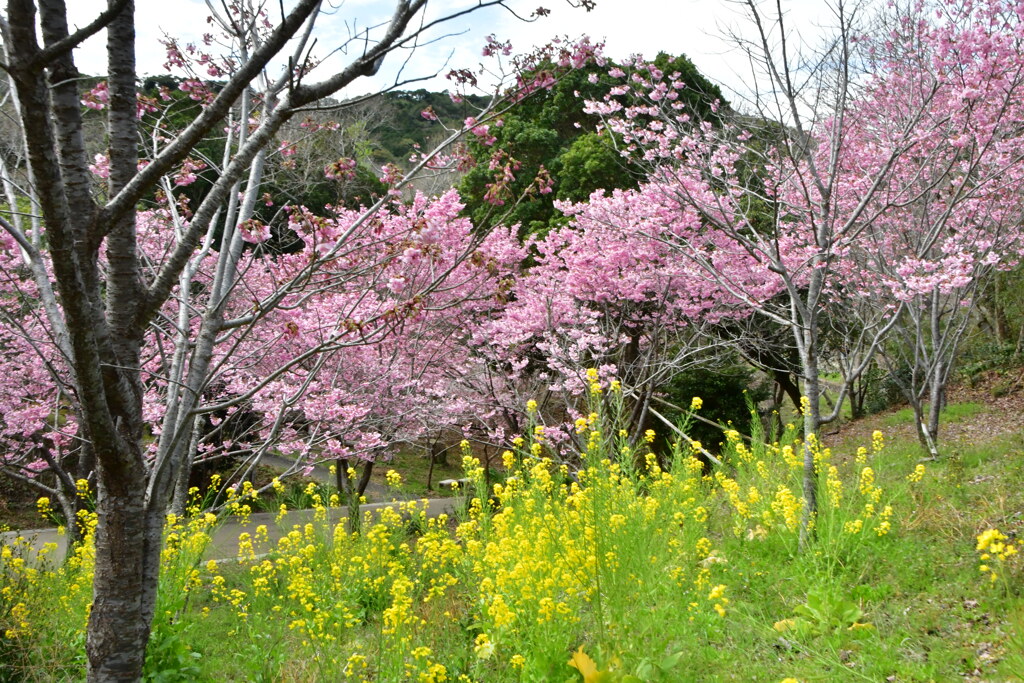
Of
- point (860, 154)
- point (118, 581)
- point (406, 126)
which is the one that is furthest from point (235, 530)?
point (406, 126)

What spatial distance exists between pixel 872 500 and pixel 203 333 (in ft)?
15.4

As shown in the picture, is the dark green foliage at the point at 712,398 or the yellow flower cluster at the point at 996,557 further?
the dark green foliage at the point at 712,398

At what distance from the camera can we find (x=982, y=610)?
13.0 feet

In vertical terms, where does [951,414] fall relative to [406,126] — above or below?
below

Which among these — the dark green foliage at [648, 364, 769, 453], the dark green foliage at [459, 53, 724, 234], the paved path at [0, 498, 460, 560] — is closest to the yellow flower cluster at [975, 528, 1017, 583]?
the paved path at [0, 498, 460, 560]

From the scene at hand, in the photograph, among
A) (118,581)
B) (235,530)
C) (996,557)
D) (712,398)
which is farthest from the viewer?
(712,398)

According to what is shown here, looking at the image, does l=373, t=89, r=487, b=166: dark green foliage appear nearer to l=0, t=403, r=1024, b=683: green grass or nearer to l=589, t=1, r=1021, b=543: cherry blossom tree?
l=589, t=1, r=1021, b=543: cherry blossom tree

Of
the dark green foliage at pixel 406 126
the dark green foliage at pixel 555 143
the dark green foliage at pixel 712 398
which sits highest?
the dark green foliage at pixel 406 126

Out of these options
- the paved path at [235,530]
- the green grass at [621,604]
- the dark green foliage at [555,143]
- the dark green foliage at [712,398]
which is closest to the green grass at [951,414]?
the dark green foliage at [712,398]

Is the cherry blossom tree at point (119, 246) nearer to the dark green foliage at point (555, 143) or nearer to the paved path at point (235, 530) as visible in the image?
the paved path at point (235, 530)

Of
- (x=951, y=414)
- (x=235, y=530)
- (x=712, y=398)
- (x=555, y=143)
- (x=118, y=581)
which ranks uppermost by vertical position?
(x=555, y=143)

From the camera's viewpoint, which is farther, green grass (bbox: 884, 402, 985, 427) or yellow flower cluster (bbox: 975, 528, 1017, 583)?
green grass (bbox: 884, 402, 985, 427)

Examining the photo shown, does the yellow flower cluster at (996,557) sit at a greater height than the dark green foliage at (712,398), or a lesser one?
lesser

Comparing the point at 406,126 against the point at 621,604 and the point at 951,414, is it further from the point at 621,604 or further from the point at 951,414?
the point at 621,604
